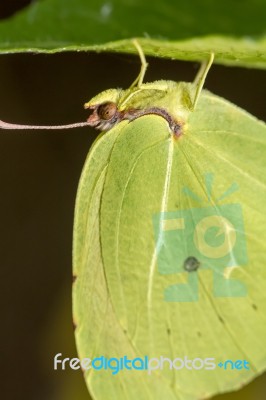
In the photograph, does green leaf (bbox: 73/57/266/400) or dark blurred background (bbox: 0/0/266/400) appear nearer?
green leaf (bbox: 73/57/266/400)

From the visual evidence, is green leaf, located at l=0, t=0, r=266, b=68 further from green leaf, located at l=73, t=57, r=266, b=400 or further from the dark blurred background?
the dark blurred background

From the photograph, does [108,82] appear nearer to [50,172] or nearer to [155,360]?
[50,172]


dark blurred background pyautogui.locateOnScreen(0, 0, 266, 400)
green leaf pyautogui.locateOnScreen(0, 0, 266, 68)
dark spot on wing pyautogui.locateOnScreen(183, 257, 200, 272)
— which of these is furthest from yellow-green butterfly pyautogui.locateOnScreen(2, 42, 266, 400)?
dark blurred background pyautogui.locateOnScreen(0, 0, 266, 400)

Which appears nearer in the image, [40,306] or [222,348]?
[222,348]

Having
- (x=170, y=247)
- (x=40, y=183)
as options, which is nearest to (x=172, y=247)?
(x=170, y=247)

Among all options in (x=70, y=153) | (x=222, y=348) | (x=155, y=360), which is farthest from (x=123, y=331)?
(x=70, y=153)

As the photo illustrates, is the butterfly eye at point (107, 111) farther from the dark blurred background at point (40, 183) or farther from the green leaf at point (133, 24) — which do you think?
the dark blurred background at point (40, 183)

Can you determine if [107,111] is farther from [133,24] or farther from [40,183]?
[40,183]
